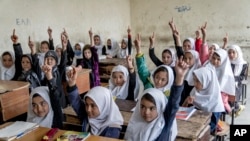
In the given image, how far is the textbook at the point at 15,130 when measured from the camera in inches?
65.9

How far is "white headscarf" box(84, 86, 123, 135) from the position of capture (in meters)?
2.00

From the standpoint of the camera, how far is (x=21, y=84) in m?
3.14

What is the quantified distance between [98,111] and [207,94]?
126cm

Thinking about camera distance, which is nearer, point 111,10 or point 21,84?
point 21,84

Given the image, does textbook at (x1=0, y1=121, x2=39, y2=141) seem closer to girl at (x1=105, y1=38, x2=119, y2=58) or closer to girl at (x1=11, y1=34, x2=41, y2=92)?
girl at (x1=11, y1=34, x2=41, y2=92)

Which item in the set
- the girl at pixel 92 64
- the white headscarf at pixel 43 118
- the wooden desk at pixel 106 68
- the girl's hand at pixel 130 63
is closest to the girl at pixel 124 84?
the girl's hand at pixel 130 63

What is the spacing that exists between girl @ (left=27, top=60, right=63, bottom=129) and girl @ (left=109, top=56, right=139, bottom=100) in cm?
95

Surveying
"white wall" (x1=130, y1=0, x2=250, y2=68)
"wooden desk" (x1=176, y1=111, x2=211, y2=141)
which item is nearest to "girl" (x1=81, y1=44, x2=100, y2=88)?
"wooden desk" (x1=176, y1=111, x2=211, y2=141)

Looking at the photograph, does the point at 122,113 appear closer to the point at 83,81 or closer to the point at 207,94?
the point at 207,94

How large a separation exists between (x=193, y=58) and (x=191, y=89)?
29.1 inches

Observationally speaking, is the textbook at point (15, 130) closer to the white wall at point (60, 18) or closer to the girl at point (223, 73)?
the girl at point (223, 73)

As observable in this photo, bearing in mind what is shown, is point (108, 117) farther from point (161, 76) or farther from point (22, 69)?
point (22, 69)

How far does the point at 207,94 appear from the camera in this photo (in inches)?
110

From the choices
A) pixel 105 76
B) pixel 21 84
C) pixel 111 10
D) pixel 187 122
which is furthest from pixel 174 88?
pixel 111 10
